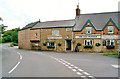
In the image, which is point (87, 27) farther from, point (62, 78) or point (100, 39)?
Answer: point (62, 78)

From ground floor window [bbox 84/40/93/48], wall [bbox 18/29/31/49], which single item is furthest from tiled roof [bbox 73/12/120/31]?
wall [bbox 18/29/31/49]

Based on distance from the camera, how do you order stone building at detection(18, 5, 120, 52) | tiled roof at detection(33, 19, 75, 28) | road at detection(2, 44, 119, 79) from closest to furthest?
road at detection(2, 44, 119, 79) → stone building at detection(18, 5, 120, 52) → tiled roof at detection(33, 19, 75, 28)

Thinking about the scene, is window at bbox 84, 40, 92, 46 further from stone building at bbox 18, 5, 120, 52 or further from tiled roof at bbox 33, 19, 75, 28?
tiled roof at bbox 33, 19, 75, 28

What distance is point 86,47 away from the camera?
49.4m

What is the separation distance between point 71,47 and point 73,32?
3.35 metres

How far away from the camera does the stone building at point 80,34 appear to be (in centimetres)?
4853

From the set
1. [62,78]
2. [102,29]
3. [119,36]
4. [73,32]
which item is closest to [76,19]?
[73,32]

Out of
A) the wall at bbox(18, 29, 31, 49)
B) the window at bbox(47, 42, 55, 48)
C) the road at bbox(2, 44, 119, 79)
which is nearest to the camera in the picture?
the road at bbox(2, 44, 119, 79)

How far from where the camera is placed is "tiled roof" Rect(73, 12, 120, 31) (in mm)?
50531

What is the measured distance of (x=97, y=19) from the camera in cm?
5256

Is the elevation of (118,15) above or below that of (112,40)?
above

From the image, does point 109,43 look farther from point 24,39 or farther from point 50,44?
point 24,39

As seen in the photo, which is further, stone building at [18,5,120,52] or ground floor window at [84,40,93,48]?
ground floor window at [84,40,93,48]

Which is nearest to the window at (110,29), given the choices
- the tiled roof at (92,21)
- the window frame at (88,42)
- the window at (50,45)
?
the tiled roof at (92,21)
